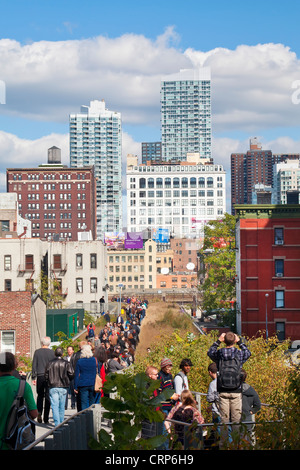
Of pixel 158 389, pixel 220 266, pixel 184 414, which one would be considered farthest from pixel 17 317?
pixel 220 266

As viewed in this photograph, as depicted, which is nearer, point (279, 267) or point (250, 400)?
point (250, 400)

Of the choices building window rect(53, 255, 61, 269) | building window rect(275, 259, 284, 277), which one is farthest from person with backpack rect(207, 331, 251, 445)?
building window rect(53, 255, 61, 269)

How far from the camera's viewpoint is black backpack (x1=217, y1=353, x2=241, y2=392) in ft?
39.5

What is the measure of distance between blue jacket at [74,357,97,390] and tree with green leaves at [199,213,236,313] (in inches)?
2486

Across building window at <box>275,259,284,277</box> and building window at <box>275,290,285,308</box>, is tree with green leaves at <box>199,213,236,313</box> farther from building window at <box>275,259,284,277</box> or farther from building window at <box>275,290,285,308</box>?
building window at <box>275,259,284,277</box>

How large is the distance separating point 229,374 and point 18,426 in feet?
13.3

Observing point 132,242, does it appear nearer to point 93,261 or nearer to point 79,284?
point 93,261

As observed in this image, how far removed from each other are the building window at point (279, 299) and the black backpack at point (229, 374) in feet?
181

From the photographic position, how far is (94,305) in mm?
87375

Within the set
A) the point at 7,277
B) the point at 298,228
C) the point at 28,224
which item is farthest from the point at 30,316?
the point at 28,224

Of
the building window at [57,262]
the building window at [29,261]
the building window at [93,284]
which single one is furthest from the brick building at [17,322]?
the building window at [93,284]

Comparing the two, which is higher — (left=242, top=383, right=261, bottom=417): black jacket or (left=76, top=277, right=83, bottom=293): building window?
(left=242, top=383, right=261, bottom=417): black jacket

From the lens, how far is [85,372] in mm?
15148
